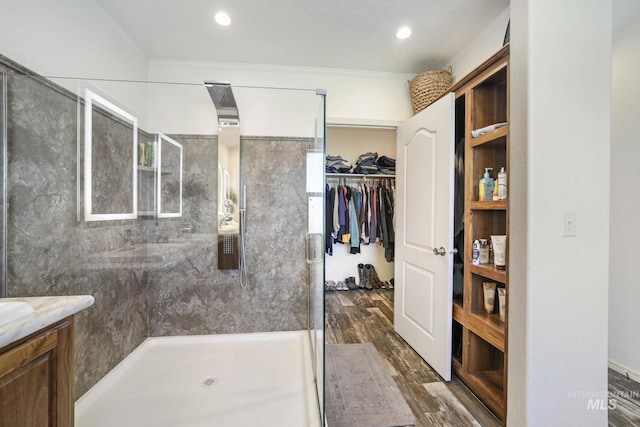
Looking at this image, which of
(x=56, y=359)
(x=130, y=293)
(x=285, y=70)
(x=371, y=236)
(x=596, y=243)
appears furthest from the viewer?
(x=371, y=236)

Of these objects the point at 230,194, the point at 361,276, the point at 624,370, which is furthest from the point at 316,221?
the point at 624,370

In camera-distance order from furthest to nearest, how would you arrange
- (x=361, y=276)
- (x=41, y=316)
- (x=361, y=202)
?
(x=361, y=276) → (x=361, y=202) → (x=41, y=316)

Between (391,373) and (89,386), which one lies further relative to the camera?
(391,373)

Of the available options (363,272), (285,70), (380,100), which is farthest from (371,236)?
(285,70)

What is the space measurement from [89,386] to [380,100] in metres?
2.88

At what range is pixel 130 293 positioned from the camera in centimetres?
181

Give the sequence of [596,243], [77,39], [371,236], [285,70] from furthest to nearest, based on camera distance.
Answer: [371,236] < [285,70] < [77,39] < [596,243]

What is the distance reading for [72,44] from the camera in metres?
1.37

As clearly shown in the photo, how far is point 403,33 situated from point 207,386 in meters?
2.64

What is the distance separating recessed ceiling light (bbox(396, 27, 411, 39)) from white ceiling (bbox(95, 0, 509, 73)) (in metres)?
0.03

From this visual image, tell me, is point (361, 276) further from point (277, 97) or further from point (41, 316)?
point (41, 316)

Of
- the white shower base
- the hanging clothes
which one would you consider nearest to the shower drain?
the white shower base

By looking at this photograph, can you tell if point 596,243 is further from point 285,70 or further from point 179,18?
point 179,18

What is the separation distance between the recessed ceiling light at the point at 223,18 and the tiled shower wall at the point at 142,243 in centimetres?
77
